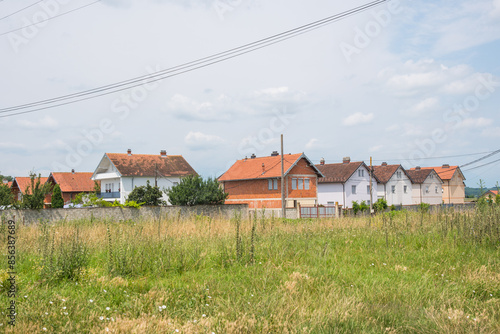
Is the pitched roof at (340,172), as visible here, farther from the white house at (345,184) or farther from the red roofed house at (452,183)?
the red roofed house at (452,183)

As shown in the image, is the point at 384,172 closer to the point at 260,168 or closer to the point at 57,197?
the point at 260,168

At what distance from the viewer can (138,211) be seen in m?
29.4

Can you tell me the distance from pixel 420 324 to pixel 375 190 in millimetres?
58634

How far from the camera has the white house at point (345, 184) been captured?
5659 cm

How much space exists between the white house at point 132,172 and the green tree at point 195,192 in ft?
65.0

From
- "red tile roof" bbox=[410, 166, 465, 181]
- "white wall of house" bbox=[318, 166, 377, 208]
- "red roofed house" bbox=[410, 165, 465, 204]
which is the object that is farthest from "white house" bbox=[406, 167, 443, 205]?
"white wall of house" bbox=[318, 166, 377, 208]

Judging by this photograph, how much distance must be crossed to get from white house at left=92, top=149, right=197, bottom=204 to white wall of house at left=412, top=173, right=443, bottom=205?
118 ft

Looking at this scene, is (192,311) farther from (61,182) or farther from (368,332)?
(61,182)

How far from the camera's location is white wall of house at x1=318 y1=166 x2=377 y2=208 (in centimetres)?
5662

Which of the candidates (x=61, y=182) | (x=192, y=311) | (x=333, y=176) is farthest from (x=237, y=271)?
(x=61, y=182)

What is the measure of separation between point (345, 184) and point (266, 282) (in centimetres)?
5119

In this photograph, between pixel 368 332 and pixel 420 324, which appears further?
pixel 420 324

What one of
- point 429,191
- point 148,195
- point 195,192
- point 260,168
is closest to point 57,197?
point 148,195

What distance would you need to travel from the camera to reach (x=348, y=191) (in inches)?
2243
